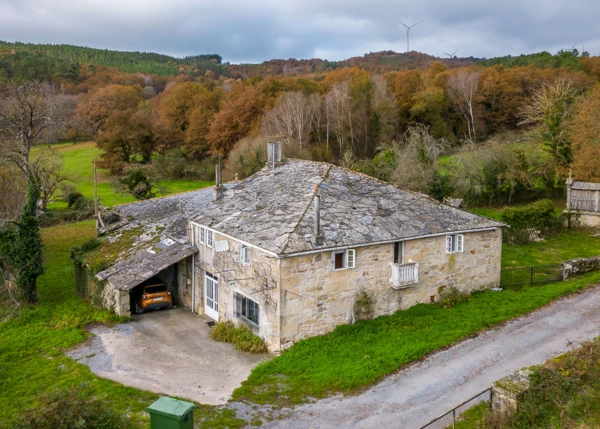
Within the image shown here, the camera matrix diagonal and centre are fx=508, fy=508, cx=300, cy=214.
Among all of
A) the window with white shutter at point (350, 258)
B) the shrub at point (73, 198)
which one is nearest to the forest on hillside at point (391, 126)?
the shrub at point (73, 198)

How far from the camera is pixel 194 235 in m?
22.0

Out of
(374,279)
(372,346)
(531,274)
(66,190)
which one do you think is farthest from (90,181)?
(531,274)

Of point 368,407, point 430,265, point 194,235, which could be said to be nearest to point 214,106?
point 194,235

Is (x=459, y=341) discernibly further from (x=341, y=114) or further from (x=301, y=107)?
(x=341, y=114)

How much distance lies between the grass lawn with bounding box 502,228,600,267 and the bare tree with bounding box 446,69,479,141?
31036mm

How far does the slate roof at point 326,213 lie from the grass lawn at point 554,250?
6574 millimetres

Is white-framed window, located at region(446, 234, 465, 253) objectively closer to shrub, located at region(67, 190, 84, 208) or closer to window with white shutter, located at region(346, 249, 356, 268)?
window with white shutter, located at region(346, 249, 356, 268)

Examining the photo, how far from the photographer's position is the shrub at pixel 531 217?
99.1ft

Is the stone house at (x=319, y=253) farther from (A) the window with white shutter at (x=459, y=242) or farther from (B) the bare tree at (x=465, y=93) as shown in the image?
(B) the bare tree at (x=465, y=93)

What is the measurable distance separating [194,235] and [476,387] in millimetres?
12947

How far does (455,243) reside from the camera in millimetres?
20188

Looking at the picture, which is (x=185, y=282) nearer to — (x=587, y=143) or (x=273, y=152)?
(x=273, y=152)

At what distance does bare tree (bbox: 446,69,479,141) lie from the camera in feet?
198

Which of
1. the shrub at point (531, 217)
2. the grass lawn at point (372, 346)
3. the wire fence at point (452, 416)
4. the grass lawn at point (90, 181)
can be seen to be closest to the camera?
the wire fence at point (452, 416)
